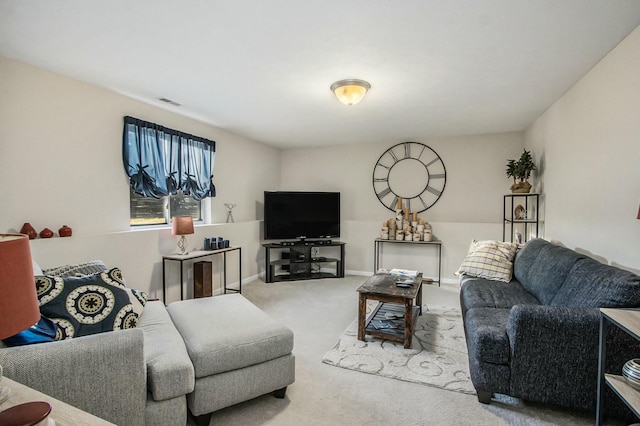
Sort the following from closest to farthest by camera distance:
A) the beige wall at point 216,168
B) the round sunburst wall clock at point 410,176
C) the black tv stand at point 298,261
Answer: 1. the beige wall at point 216,168
2. the black tv stand at point 298,261
3. the round sunburst wall clock at point 410,176

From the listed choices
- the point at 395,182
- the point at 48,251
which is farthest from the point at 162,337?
the point at 395,182

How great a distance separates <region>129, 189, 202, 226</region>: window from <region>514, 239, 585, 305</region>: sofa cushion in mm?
3939

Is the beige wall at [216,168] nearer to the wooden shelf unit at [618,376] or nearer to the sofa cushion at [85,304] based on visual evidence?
the wooden shelf unit at [618,376]

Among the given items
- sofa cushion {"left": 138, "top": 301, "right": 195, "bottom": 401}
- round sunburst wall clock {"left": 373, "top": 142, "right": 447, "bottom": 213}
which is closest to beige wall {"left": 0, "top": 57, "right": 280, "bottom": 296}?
sofa cushion {"left": 138, "top": 301, "right": 195, "bottom": 401}

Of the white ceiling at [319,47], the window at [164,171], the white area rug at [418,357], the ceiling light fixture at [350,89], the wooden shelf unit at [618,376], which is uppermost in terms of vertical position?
the white ceiling at [319,47]

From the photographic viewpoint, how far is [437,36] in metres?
2.16

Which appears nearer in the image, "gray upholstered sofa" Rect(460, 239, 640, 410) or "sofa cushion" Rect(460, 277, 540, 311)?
"gray upholstered sofa" Rect(460, 239, 640, 410)

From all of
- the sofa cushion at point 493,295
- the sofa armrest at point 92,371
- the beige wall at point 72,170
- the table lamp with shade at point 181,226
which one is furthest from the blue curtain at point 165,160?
the sofa cushion at point 493,295

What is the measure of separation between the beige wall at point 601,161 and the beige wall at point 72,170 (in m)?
4.13

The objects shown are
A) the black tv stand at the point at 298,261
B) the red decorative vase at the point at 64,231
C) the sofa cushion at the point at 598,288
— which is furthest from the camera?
the black tv stand at the point at 298,261

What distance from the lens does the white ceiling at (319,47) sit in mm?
1877

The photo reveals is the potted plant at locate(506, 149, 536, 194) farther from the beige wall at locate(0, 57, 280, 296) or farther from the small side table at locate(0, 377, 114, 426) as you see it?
the small side table at locate(0, 377, 114, 426)

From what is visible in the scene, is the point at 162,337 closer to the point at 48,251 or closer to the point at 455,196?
the point at 48,251

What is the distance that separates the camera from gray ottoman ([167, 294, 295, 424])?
1.80 metres
